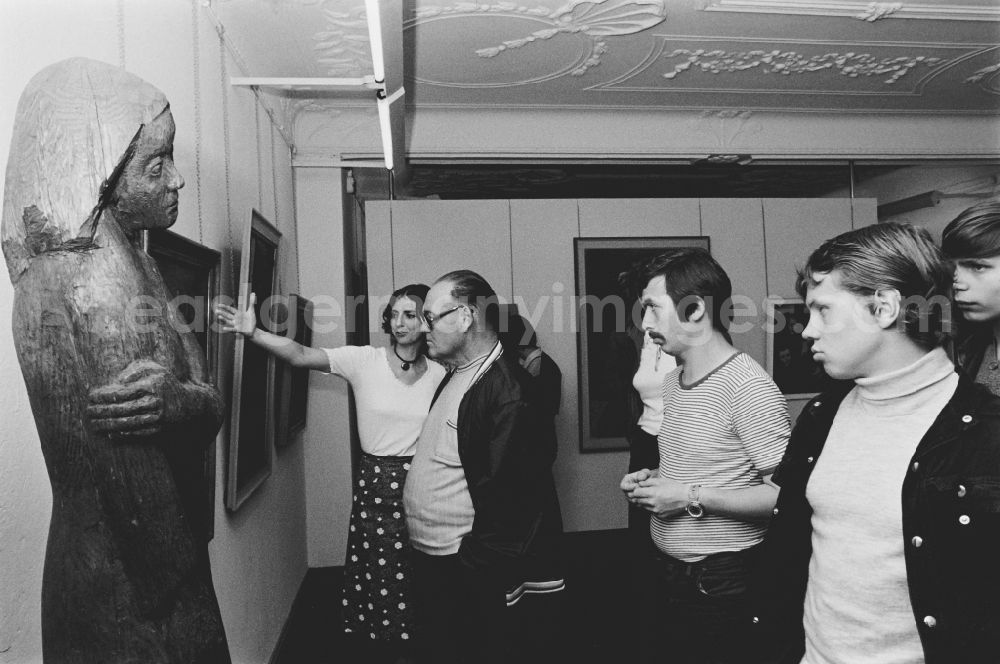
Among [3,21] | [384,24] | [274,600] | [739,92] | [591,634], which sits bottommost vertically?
[591,634]

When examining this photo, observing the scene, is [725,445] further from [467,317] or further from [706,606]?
[467,317]

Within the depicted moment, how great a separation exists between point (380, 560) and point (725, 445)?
2342 mm

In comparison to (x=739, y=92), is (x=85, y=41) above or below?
below

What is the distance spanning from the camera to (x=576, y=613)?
4738 millimetres

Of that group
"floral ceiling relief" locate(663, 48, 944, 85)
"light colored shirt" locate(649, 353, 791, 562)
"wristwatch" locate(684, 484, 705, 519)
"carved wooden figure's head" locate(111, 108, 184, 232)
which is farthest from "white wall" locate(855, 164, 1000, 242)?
"carved wooden figure's head" locate(111, 108, 184, 232)

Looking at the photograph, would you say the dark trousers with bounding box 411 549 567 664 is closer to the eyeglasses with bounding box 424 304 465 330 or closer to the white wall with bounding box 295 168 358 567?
the eyeglasses with bounding box 424 304 465 330

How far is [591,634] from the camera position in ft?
14.4

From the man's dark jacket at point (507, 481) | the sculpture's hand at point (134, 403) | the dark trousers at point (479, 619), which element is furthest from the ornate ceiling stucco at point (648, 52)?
the dark trousers at point (479, 619)

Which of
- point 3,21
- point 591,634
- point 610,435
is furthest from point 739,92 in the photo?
point 3,21

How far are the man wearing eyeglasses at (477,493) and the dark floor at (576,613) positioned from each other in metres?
0.85

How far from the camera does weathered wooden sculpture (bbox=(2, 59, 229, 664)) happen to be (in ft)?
3.80

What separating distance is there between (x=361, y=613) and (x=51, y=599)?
293 centimetres

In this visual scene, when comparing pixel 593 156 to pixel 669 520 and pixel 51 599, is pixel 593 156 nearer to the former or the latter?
pixel 669 520

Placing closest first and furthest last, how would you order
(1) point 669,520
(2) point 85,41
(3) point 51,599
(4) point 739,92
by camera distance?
(3) point 51,599, (2) point 85,41, (1) point 669,520, (4) point 739,92
